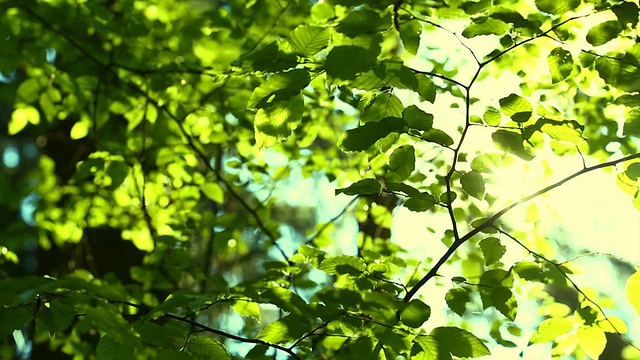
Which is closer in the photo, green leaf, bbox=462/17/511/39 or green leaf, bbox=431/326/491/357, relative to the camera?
green leaf, bbox=431/326/491/357

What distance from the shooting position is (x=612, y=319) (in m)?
1.68

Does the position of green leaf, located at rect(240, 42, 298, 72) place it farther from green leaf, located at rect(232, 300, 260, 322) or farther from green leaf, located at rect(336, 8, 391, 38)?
green leaf, located at rect(232, 300, 260, 322)

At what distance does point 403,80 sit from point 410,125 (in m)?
0.11

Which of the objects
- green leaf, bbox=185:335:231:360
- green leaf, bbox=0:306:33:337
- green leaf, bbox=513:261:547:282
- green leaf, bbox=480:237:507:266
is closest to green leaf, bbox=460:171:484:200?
green leaf, bbox=480:237:507:266

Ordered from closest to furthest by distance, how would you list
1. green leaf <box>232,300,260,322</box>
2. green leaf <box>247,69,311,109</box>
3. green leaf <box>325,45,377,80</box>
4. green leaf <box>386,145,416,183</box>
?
1. green leaf <box>325,45,377,80</box>
2. green leaf <box>247,69,311,109</box>
3. green leaf <box>386,145,416,183</box>
4. green leaf <box>232,300,260,322</box>

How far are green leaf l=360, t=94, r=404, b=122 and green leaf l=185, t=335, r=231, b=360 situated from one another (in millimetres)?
611

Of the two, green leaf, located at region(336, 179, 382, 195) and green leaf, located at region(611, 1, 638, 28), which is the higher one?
green leaf, located at region(611, 1, 638, 28)

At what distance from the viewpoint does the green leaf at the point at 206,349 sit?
1.38 metres

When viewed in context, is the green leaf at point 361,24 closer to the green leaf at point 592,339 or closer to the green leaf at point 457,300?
the green leaf at point 457,300

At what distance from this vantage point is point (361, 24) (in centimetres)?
122

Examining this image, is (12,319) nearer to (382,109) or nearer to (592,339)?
(382,109)

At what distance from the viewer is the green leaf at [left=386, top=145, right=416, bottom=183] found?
1441mm

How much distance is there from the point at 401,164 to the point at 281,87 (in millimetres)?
354

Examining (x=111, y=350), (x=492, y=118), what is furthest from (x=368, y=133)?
(x=111, y=350)
